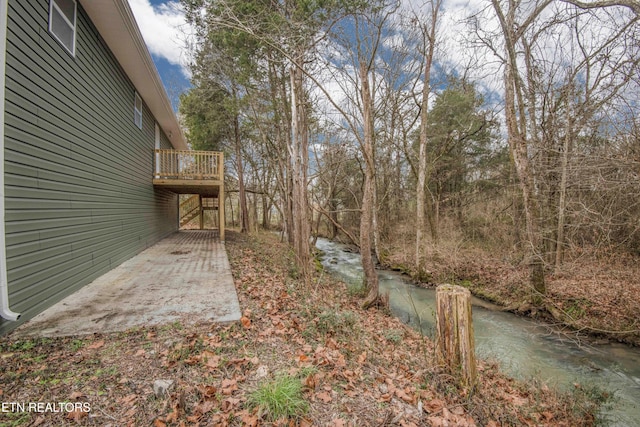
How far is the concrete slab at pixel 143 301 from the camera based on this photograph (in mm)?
3221

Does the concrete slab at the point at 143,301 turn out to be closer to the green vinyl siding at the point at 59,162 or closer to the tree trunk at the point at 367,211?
the green vinyl siding at the point at 59,162

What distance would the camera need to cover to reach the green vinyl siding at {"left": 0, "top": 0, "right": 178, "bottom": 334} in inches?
126

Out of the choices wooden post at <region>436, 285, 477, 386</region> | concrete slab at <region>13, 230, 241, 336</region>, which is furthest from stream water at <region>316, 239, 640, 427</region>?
concrete slab at <region>13, 230, 241, 336</region>

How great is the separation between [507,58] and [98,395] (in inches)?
378

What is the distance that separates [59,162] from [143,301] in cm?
241

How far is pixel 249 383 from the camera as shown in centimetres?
240

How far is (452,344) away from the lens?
2.85 metres

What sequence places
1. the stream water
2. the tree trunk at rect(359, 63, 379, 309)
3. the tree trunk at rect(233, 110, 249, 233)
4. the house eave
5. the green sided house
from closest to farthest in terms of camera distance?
the green sided house → the stream water → the house eave → the tree trunk at rect(359, 63, 379, 309) → the tree trunk at rect(233, 110, 249, 233)

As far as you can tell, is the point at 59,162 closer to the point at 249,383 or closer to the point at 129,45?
the point at 129,45

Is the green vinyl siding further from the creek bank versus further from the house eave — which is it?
the creek bank

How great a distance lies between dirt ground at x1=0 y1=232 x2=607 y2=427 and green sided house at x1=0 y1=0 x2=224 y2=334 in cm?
121

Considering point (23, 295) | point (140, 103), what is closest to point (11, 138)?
point (23, 295)

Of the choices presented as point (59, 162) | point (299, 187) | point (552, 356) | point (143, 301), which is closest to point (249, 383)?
point (143, 301)

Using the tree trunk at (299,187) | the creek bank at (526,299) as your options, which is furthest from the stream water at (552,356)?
the tree trunk at (299,187)
